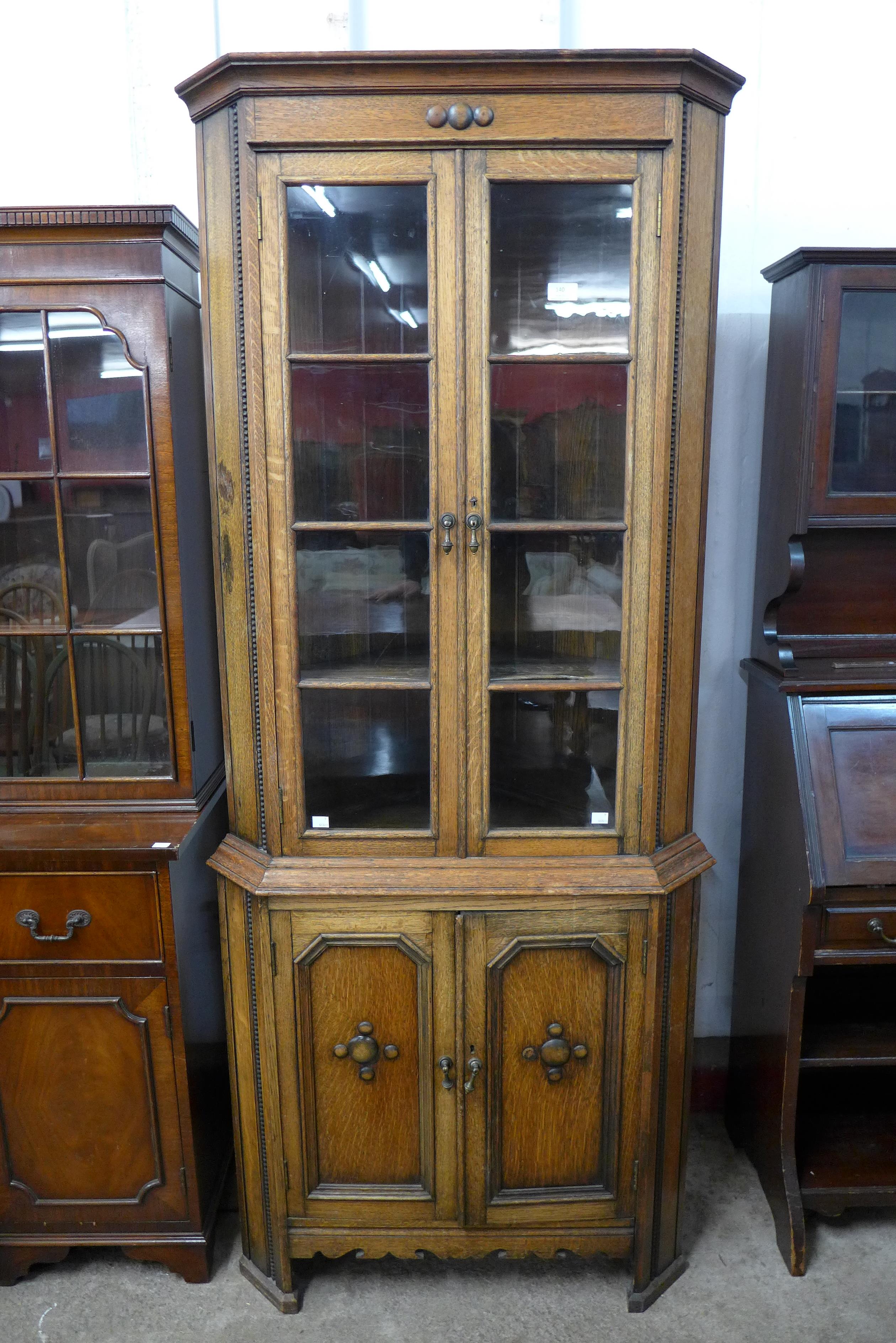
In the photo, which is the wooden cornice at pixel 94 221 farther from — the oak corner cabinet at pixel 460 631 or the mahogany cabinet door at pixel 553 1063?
the mahogany cabinet door at pixel 553 1063

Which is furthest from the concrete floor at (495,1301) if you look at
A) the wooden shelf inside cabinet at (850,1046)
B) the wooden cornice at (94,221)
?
the wooden cornice at (94,221)

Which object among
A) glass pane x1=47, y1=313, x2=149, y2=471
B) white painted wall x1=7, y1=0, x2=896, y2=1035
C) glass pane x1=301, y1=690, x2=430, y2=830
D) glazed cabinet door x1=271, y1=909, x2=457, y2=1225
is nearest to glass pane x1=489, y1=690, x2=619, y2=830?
glass pane x1=301, y1=690, x2=430, y2=830

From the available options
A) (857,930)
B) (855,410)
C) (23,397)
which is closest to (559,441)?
(855,410)

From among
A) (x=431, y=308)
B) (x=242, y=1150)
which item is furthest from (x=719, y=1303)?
(x=431, y=308)

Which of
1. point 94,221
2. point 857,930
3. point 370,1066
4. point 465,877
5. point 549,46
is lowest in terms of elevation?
point 370,1066

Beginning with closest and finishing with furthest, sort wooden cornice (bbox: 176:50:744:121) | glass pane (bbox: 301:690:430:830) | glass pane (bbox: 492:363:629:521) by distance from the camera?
wooden cornice (bbox: 176:50:744:121) < glass pane (bbox: 492:363:629:521) < glass pane (bbox: 301:690:430:830)

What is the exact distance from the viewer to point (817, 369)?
172 cm

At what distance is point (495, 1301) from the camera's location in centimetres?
179

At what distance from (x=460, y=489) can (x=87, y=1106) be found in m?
1.36

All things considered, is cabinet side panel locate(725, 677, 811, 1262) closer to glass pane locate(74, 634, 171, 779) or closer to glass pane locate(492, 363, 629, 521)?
glass pane locate(492, 363, 629, 521)

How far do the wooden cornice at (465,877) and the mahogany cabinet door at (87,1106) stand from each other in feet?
1.11

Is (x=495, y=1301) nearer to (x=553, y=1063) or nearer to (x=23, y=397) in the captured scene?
(x=553, y=1063)

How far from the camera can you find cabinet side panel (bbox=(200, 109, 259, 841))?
58.1 inches

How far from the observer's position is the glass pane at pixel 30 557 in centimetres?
170
